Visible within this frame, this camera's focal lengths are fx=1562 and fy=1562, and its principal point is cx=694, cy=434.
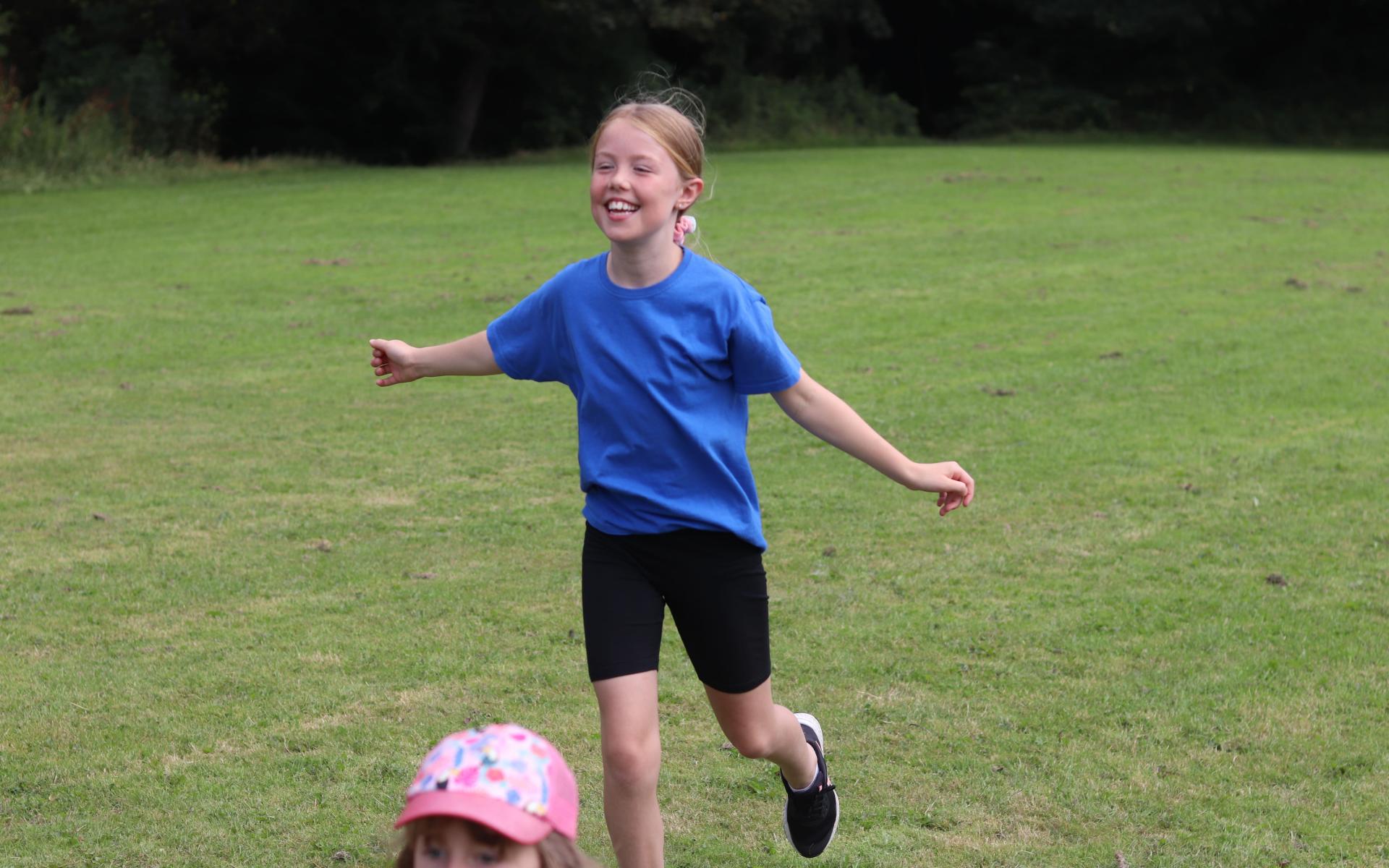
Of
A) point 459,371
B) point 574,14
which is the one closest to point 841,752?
point 459,371

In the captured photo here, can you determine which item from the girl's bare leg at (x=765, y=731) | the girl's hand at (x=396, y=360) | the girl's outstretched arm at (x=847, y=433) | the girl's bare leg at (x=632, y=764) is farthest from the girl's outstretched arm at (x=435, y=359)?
the girl's bare leg at (x=765, y=731)

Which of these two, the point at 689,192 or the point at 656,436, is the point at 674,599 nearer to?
the point at 656,436

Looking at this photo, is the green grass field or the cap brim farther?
the green grass field

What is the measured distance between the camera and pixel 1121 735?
194 inches

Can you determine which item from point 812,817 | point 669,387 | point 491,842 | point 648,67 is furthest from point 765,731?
point 648,67

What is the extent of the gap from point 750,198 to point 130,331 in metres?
10.5

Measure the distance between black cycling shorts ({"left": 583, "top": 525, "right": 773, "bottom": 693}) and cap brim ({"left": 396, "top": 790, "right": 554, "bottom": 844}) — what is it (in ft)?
4.46

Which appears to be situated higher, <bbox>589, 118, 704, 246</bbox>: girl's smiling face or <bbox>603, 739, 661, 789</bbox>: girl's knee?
<bbox>589, 118, 704, 246</bbox>: girl's smiling face

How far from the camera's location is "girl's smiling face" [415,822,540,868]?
7.35 ft

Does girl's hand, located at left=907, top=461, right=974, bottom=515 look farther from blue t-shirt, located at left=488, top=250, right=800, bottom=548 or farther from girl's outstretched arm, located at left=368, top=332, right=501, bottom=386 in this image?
girl's outstretched arm, located at left=368, top=332, right=501, bottom=386

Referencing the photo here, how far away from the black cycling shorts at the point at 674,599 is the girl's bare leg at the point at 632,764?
0.16 ft

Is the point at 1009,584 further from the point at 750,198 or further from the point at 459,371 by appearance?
the point at 750,198

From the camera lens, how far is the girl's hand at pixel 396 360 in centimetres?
405

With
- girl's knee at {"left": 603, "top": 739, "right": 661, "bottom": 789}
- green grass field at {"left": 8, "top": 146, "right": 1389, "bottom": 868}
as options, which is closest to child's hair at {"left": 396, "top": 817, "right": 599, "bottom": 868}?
girl's knee at {"left": 603, "top": 739, "right": 661, "bottom": 789}
